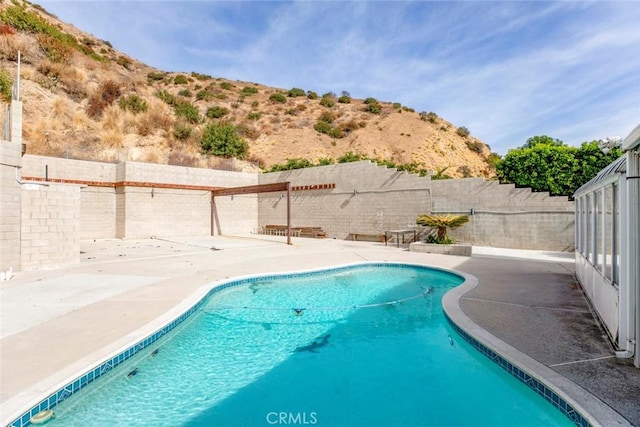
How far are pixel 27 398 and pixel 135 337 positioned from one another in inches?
51.8

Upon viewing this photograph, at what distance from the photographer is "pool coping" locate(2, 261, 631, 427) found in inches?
106

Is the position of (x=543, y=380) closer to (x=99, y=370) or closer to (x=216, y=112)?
(x=99, y=370)

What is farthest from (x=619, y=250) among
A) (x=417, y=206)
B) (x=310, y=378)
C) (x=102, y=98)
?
(x=102, y=98)

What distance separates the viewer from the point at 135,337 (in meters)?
4.12

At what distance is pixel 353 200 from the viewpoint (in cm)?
1659

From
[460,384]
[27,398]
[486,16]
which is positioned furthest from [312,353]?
[486,16]

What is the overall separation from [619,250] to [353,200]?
13.0m

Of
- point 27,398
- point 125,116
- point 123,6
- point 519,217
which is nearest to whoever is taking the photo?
point 27,398

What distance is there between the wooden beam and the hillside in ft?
8.77

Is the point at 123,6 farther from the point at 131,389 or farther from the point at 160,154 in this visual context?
the point at 131,389

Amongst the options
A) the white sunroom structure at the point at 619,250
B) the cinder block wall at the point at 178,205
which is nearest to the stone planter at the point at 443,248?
the white sunroom structure at the point at 619,250

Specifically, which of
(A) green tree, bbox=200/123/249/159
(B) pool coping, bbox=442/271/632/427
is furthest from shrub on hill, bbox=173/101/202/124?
(B) pool coping, bbox=442/271/632/427

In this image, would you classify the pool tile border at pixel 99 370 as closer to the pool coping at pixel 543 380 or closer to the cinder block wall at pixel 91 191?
the pool coping at pixel 543 380

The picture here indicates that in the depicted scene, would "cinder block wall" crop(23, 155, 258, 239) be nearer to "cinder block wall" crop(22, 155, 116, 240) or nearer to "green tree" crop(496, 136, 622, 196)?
"cinder block wall" crop(22, 155, 116, 240)
